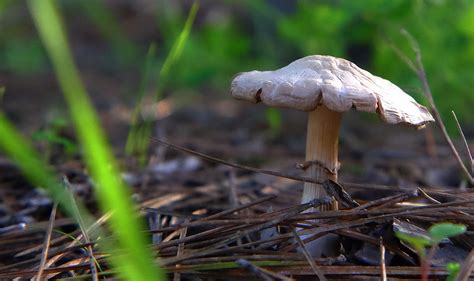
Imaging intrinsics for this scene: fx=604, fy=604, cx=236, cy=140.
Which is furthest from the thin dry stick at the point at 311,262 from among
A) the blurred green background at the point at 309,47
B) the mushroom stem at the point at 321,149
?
the blurred green background at the point at 309,47

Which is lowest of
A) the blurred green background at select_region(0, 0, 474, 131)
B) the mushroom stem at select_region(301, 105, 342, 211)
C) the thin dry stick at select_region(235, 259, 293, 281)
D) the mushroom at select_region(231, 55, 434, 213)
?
the thin dry stick at select_region(235, 259, 293, 281)

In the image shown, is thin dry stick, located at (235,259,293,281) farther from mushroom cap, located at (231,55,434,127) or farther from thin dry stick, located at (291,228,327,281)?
mushroom cap, located at (231,55,434,127)

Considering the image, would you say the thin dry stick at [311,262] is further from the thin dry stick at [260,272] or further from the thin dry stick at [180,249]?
the thin dry stick at [180,249]

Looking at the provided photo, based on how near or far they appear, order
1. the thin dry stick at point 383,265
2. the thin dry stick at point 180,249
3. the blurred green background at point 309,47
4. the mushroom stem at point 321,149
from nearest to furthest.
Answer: the thin dry stick at point 383,265 → the thin dry stick at point 180,249 → the mushroom stem at point 321,149 → the blurred green background at point 309,47

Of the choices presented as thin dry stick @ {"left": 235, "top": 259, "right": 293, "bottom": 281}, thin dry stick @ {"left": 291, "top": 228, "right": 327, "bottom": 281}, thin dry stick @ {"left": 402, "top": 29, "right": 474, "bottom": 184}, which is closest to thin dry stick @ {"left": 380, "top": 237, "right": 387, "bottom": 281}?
thin dry stick @ {"left": 291, "top": 228, "right": 327, "bottom": 281}

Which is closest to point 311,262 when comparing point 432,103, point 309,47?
point 432,103

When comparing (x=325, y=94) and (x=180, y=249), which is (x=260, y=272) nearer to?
(x=180, y=249)

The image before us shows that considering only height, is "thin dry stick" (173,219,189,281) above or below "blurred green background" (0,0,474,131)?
below

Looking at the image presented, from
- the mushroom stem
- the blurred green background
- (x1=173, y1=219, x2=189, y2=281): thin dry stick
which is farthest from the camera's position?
the blurred green background
